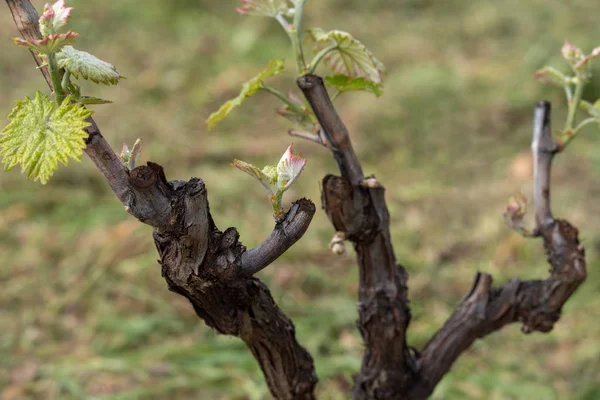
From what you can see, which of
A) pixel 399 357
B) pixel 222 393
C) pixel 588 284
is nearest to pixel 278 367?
pixel 399 357

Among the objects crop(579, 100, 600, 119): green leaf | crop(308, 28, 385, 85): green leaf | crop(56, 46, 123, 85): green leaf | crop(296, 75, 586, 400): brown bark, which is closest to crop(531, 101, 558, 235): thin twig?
crop(296, 75, 586, 400): brown bark

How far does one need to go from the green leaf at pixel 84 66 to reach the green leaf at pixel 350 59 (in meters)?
0.32

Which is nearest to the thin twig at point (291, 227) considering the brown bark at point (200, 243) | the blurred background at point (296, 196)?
the brown bark at point (200, 243)

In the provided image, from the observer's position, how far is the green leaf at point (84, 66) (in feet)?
2.20

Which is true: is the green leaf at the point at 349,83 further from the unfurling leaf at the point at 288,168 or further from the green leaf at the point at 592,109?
the green leaf at the point at 592,109

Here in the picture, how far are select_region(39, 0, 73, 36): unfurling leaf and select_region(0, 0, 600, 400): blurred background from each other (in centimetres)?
145

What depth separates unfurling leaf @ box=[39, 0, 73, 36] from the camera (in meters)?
0.66

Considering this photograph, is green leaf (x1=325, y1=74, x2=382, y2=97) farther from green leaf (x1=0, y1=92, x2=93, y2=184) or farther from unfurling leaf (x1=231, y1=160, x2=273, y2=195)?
green leaf (x1=0, y1=92, x2=93, y2=184)

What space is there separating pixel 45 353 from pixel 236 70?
202 cm

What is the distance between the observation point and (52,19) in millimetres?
672

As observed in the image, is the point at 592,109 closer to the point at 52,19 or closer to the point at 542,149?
the point at 542,149

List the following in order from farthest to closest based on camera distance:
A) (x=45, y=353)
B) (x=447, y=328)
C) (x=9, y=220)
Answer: (x=9, y=220)
(x=45, y=353)
(x=447, y=328)

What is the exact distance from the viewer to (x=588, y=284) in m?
2.36

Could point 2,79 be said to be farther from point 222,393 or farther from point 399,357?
point 399,357
